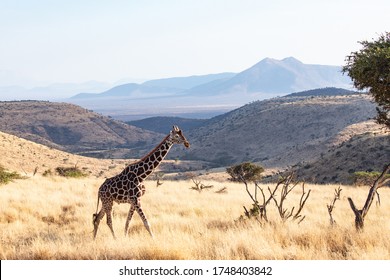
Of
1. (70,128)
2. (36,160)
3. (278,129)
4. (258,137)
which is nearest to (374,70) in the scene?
(36,160)

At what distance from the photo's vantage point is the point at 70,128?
14662 centimetres

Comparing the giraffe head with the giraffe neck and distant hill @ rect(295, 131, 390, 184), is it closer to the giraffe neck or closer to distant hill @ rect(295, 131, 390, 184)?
the giraffe neck

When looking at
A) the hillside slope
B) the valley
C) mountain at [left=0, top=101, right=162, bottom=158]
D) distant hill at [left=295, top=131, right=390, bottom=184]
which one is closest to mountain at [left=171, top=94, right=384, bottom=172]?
the valley

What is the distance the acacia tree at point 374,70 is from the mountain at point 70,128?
11719 cm

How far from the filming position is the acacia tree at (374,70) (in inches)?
385

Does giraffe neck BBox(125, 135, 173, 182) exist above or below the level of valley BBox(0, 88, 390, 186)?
above

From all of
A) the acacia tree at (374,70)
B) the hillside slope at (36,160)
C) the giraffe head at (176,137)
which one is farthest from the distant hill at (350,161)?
the giraffe head at (176,137)

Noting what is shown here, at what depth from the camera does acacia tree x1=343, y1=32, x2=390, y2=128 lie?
9773mm

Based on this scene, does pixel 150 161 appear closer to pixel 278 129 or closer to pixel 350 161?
pixel 350 161

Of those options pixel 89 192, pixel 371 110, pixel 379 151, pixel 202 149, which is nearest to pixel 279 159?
pixel 379 151

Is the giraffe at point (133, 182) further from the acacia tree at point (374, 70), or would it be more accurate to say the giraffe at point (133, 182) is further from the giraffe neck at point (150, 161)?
the acacia tree at point (374, 70)

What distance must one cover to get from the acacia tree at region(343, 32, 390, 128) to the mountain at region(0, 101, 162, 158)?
384 feet

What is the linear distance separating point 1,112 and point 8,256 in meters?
153

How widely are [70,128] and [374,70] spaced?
5674 inches
